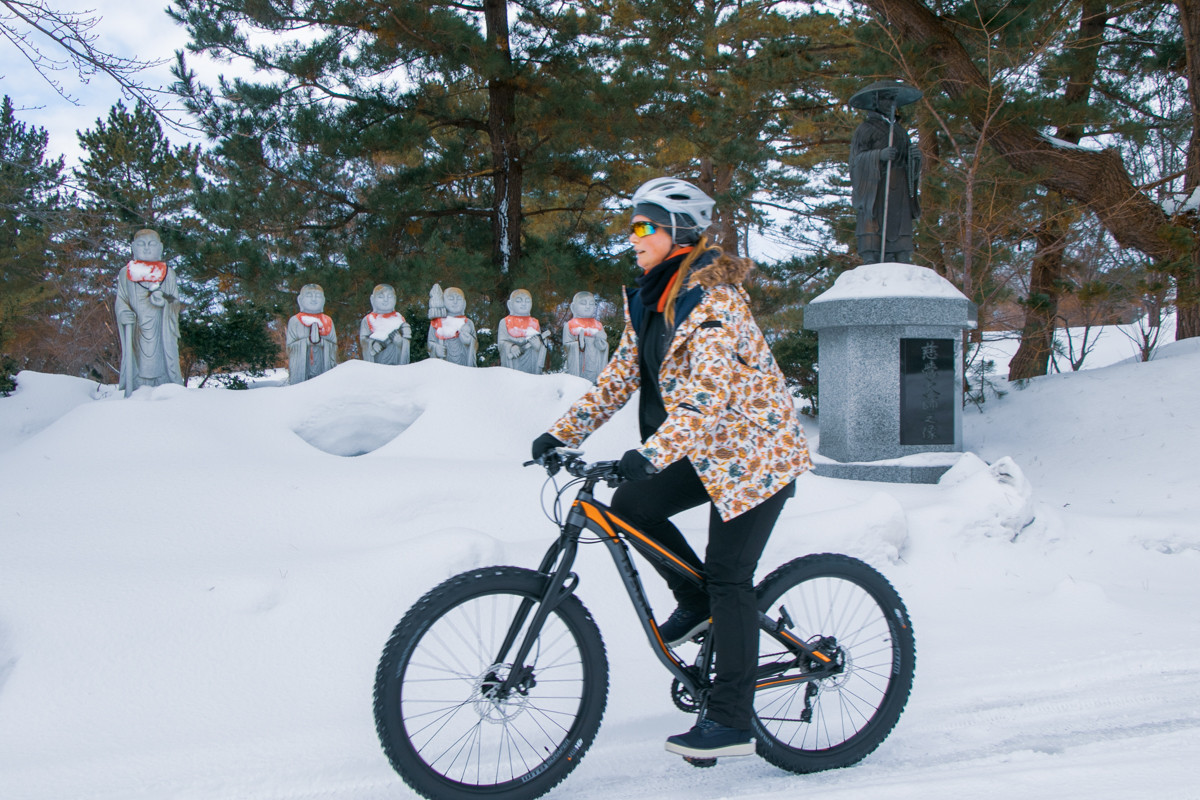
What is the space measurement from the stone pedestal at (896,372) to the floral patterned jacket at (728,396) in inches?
197

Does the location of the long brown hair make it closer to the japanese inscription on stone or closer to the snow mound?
the snow mound

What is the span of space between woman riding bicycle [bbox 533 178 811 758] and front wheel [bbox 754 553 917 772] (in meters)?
0.18

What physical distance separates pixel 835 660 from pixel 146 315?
778 cm

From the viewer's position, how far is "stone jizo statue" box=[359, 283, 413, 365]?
912 cm

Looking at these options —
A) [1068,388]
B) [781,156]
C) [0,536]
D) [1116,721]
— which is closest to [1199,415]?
[1068,388]

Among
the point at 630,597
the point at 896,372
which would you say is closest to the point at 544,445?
the point at 630,597

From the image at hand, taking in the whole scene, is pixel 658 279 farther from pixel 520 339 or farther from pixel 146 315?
pixel 520 339

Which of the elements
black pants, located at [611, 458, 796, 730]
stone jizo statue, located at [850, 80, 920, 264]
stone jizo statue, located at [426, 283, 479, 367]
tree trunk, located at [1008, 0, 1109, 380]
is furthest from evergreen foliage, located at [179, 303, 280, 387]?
tree trunk, located at [1008, 0, 1109, 380]

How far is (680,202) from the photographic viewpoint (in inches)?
89.1

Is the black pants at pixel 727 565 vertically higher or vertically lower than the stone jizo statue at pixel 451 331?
lower

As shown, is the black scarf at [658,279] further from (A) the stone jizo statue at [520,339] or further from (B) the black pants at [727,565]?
(A) the stone jizo statue at [520,339]

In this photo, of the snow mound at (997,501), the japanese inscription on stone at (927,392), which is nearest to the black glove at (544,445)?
the snow mound at (997,501)

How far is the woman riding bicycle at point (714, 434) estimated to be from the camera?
207 cm

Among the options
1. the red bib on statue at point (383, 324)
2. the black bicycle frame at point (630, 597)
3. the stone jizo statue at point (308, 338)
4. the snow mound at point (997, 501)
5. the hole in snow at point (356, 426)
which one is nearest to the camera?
the black bicycle frame at point (630, 597)
